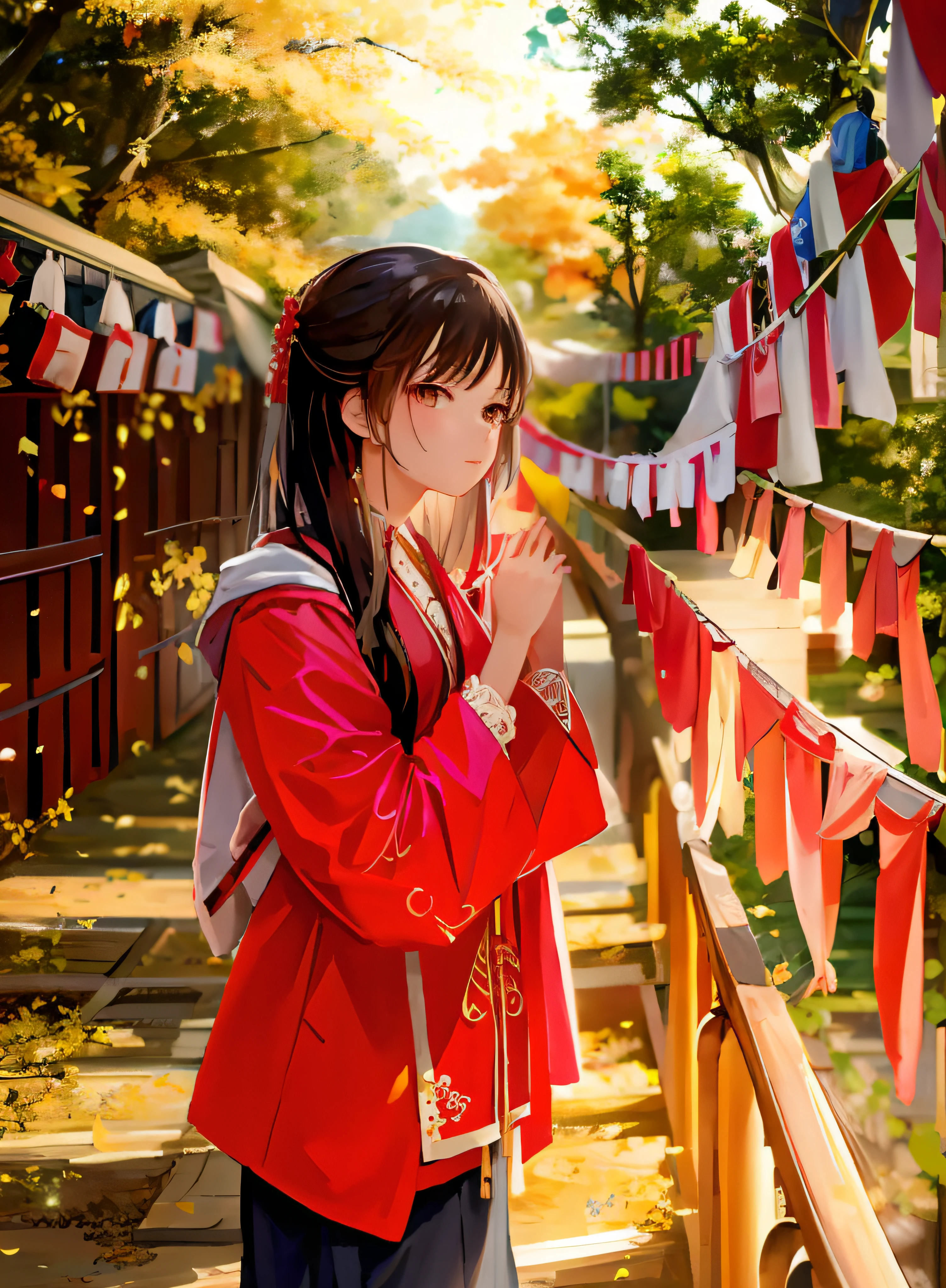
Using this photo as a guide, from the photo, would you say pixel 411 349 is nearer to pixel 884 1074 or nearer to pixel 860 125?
pixel 860 125

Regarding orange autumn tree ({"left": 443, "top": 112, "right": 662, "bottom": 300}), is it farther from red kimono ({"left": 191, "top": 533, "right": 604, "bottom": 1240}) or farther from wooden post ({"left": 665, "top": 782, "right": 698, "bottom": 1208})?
wooden post ({"left": 665, "top": 782, "right": 698, "bottom": 1208})

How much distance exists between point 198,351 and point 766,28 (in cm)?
100

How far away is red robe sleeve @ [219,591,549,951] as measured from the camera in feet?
2.58

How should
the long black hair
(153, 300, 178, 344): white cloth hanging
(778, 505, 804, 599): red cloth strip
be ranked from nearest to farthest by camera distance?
the long black hair, (153, 300, 178, 344): white cloth hanging, (778, 505, 804, 599): red cloth strip

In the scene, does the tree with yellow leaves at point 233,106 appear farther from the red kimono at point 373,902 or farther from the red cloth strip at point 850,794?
the red cloth strip at point 850,794

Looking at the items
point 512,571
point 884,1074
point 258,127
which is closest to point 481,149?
point 258,127

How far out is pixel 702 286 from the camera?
4.48 ft

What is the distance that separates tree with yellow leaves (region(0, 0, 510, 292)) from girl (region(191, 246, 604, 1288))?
480 millimetres

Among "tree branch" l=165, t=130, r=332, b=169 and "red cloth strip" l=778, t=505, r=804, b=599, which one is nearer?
"tree branch" l=165, t=130, r=332, b=169

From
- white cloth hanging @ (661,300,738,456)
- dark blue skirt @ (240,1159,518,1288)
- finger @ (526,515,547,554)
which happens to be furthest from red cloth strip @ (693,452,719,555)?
dark blue skirt @ (240,1159,518,1288)

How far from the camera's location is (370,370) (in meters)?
0.92

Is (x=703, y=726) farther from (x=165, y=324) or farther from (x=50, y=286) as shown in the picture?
(x=50, y=286)

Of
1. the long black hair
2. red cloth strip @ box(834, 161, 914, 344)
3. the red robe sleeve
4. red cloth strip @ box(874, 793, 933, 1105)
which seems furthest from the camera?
red cloth strip @ box(834, 161, 914, 344)

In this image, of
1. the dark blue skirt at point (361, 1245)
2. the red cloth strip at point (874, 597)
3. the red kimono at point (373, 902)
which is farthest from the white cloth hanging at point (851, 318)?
the dark blue skirt at point (361, 1245)
